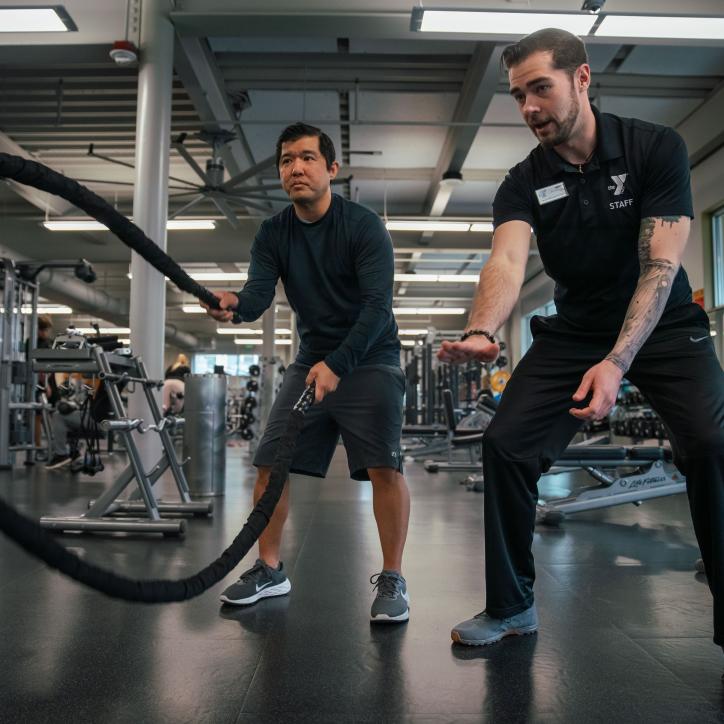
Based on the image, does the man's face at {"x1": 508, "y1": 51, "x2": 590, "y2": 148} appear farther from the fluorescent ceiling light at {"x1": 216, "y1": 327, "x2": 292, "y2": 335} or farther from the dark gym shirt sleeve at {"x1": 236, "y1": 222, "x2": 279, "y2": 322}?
the fluorescent ceiling light at {"x1": 216, "y1": 327, "x2": 292, "y2": 335}

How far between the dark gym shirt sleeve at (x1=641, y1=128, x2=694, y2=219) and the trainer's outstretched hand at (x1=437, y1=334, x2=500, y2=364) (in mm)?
467

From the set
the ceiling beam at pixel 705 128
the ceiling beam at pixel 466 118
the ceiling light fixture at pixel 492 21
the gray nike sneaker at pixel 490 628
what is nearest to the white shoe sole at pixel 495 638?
the gray nike sneaker at pixel 490 628

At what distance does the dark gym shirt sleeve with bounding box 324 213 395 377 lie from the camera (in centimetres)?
176

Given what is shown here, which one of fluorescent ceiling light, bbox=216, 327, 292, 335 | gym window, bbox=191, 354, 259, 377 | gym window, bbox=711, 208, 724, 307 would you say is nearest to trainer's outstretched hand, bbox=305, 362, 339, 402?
gym window, bbox=711, 208, 724, 307

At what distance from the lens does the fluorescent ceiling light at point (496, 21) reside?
4.14 m

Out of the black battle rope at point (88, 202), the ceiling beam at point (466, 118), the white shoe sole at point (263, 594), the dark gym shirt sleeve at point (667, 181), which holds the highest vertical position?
the ceiling beam at point (466, 118)

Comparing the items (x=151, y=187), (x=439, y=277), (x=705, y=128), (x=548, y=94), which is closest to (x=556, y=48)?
(x=548, y=94)

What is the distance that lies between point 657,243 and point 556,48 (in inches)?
18.2

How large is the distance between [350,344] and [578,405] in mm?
580

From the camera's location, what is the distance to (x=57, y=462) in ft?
21.0

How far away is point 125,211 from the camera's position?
9.17 metres

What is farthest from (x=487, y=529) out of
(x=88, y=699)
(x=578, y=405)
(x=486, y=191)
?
(x=486, y=191)

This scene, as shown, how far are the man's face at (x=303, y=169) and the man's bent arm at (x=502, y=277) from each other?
543mm

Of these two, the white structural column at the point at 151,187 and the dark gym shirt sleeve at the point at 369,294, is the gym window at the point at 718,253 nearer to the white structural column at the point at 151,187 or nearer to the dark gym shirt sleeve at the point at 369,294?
the white structural column at the point at 151,187
